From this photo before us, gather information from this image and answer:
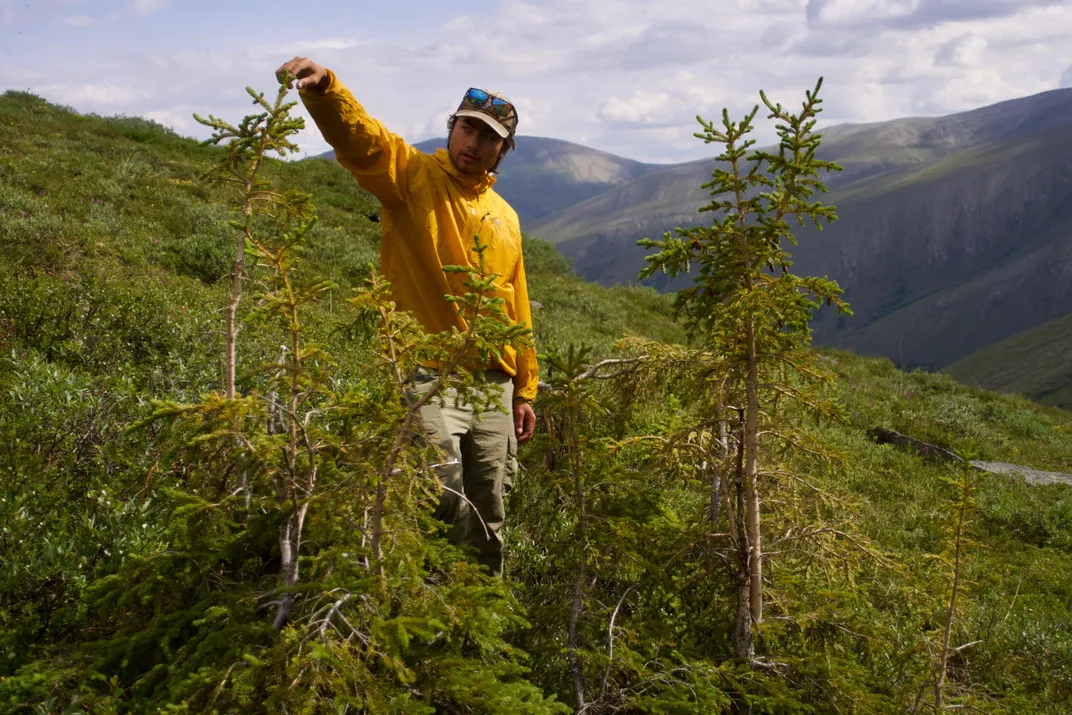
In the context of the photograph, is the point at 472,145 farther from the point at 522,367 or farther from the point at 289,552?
the point at 289,552

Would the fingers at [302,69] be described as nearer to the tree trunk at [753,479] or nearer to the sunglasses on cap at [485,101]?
the sunglasses on cap at [485,101]

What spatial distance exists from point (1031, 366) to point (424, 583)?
571 ft

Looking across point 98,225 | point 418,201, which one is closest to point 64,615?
point 418,201

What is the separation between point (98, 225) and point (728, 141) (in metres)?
10.2

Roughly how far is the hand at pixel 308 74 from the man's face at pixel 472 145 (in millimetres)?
864

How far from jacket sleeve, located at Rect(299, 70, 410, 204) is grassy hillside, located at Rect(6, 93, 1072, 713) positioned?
3.59 feet

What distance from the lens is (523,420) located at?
4551 mm

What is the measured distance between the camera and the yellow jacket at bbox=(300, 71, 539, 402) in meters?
3.74

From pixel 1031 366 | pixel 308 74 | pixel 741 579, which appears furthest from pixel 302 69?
pixel 1031 366

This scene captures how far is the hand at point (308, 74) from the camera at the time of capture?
315cm

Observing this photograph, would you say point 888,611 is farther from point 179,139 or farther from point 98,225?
point 179,139

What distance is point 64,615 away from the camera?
10.3 feet

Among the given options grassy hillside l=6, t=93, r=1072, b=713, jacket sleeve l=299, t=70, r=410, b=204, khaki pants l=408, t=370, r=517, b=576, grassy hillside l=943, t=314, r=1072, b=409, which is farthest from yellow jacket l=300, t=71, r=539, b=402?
grassy hillside l=943, t=314, r=1072, b=409

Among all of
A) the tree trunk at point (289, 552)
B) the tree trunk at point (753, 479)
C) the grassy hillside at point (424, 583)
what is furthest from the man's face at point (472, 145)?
the tree trunk at point (289, 552)
